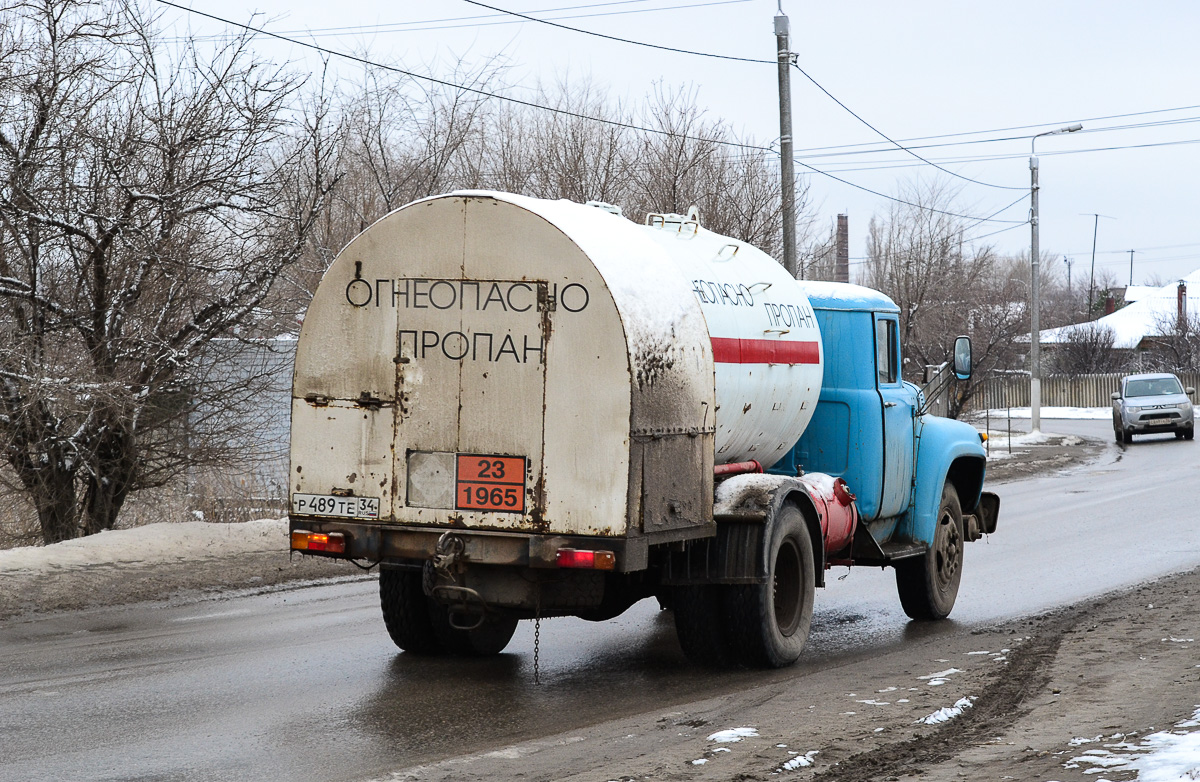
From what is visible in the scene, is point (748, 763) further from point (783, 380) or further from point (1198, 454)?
point (1198, 454)

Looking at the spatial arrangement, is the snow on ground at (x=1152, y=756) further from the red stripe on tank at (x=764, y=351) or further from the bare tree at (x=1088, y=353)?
the bare tree at (x=1088, y=353)

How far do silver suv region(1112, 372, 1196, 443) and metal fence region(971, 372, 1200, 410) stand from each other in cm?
2411

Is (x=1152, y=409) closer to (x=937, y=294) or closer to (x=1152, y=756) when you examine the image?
(x=937, y=294)

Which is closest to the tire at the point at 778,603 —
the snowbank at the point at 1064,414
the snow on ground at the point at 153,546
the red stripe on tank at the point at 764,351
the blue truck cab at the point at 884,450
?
the red stripe on tank at the point at 764,351

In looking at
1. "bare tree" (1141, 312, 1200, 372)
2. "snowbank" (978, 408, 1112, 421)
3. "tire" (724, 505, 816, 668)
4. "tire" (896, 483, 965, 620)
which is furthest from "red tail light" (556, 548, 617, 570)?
"bare tree" (1141, 312, 1200, 372)

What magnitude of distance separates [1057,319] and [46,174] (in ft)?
319

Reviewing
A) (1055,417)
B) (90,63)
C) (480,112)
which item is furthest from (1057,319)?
(90,63)

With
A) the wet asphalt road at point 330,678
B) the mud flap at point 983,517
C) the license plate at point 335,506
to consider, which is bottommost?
the wet asphalt road at point 330,678

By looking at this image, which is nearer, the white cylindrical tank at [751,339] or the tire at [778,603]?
the tire at [778,603]

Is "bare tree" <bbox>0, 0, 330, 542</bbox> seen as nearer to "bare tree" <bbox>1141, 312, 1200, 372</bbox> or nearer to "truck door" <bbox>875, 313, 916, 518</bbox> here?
"truck door" <bbox>875, 313, 916, 518</bbox>

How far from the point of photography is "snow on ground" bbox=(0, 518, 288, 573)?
11.3 metres

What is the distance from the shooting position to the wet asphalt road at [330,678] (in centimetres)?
588

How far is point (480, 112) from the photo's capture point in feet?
79.1

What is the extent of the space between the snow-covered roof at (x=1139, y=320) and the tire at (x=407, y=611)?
223 ft
